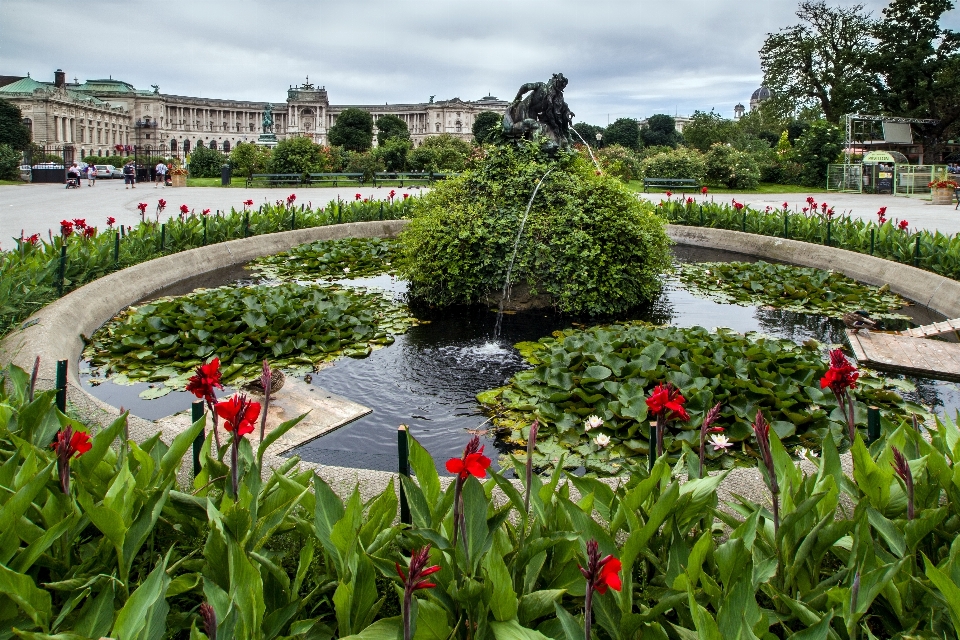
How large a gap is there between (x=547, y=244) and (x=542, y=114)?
324cm

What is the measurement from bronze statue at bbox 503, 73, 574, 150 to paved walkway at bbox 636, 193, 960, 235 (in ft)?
19.1

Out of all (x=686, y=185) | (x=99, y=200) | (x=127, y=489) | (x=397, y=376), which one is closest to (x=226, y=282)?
(x=397, y=376)

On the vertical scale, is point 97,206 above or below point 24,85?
below

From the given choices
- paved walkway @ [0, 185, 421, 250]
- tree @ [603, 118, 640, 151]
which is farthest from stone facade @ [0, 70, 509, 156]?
paved walkway @ [0, 185, 421, 250]

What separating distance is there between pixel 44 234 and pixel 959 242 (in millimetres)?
14394

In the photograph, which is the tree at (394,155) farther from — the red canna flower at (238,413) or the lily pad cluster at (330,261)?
the red canna flower at (238,413)

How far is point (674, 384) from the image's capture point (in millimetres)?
4570

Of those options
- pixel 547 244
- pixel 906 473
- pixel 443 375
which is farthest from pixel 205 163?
pixel 906 473

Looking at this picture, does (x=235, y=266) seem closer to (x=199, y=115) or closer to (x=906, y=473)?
(x=906, y=473)

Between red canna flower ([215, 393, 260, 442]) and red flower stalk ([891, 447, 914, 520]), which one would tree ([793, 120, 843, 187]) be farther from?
red canna flower ([215, 393, 260, 442])

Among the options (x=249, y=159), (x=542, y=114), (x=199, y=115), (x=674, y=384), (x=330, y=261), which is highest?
(x=199, y=115)

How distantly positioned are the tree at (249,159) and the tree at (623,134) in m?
56.7

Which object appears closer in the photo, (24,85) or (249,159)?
(249,159)

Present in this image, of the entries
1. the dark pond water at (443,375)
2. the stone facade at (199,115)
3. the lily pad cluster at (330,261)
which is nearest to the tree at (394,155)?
the lily pad cluster at (330,261)
